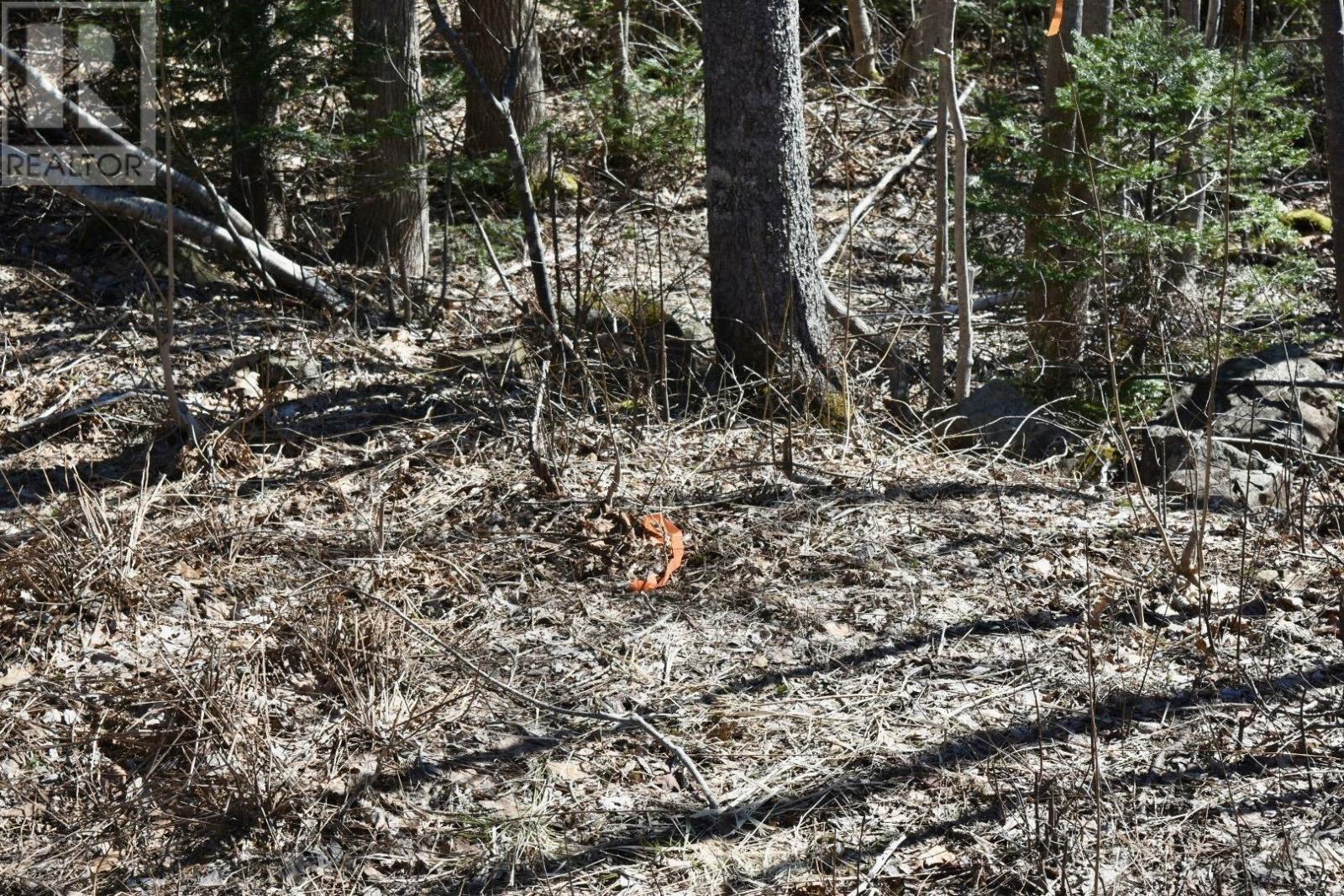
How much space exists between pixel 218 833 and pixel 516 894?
36.5 inches

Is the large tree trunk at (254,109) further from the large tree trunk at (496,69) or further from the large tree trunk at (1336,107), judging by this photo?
the large tree trunk at (1336,107)

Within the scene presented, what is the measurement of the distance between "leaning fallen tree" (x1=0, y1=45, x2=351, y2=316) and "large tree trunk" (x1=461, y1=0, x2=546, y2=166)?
83.5 inches

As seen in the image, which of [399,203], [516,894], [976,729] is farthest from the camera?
[399,203]

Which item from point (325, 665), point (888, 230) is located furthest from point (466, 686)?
point (888, 230)

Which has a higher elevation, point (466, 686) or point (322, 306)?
point (322, 306)

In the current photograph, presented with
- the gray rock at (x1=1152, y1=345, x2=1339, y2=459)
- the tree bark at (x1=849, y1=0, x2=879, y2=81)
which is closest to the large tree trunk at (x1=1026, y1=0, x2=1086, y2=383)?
the gray rock at (x1=1152, y1=345, x2=1339, y2=459)

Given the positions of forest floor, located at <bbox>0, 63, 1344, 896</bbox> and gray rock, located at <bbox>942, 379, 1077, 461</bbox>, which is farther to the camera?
gray rock, located at <bbox>942, 379, 1077, 461</bbox>

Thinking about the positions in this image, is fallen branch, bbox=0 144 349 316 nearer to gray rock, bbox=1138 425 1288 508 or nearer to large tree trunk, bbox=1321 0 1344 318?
gray rock, bbox=1138 425 1288 508

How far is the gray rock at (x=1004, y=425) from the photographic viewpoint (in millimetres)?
6820

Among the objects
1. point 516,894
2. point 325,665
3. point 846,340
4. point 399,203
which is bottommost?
point 516,894

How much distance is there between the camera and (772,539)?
5.37 metres

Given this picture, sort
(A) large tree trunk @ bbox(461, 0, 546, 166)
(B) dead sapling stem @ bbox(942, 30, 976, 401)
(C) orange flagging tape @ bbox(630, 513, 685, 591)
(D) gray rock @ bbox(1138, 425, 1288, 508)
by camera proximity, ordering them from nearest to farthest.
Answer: (C) orange flagging tape @ bbox(630, 513, 685, 591) < (D) gray rock @ bbox(1138, 425, 1288, 508) < (B) dead sapling stem @ bbox(942, 30, 976, 401) < (A) large tree trunk @ bbox(461, 0, 546, 166)

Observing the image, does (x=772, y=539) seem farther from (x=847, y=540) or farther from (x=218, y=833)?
(x=218, y=833)

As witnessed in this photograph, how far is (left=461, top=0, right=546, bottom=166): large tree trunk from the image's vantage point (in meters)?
9.66
